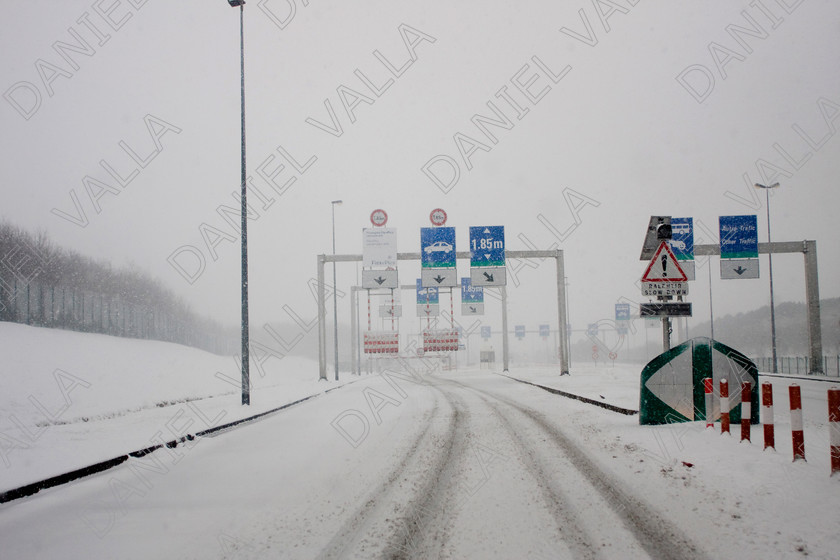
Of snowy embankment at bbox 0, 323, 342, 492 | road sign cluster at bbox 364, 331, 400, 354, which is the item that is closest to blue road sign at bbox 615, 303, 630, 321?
road sign cluster at bbox 364, 331, 400, 354

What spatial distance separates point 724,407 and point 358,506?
20.0 ft

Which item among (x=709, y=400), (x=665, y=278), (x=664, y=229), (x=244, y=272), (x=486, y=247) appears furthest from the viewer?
(x=486, y=247)

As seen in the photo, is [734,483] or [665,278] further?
[665,278]

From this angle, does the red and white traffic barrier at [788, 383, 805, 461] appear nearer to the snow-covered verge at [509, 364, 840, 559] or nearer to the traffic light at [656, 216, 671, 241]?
the snow-covered verge at [509, 364, 840, 559]

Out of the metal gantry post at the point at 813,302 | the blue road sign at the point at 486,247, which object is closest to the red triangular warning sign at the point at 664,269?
the blue road sign at the point at 486,247

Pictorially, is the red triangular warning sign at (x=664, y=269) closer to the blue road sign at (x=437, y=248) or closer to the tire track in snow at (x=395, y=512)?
the tire track in snow at (x=395, y=512)

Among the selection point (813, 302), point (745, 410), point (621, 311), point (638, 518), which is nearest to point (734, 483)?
point (638, 518)

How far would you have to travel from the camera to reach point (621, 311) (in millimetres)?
60531

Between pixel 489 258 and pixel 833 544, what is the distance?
22951 millimetres

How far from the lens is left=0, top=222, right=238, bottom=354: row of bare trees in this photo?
103 feet

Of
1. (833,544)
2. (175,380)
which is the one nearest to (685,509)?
(833,544)

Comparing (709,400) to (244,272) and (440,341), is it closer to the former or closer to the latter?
(244,272)

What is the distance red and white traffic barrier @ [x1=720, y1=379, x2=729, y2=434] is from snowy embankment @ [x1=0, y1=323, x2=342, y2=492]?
9.24 metres

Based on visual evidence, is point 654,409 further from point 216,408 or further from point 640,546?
point 216,408
